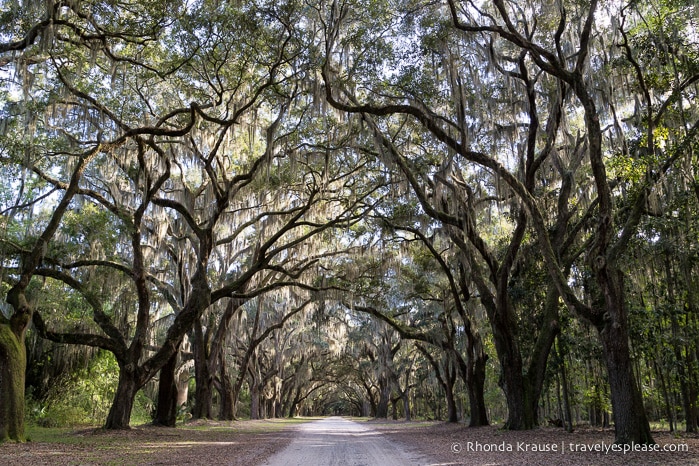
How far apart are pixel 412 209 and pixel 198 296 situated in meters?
6.60

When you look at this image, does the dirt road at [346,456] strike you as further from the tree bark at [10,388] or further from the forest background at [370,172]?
the tree bark at [10,388]

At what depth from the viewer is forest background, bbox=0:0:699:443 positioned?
9156 millimetres

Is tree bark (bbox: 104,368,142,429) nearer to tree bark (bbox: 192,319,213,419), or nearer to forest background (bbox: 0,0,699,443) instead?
forest background (bbox: 0,0,699,443)

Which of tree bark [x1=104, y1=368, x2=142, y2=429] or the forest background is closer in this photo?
the forest background

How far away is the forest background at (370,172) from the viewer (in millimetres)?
9156

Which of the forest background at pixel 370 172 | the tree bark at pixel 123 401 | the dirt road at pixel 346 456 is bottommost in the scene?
the dirt road at pixel 346 456

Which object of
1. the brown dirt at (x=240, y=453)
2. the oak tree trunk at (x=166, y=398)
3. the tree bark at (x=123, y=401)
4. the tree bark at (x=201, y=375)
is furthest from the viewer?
the tree bark at (x=201, y=375)

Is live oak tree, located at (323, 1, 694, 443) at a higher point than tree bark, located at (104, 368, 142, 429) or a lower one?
higher

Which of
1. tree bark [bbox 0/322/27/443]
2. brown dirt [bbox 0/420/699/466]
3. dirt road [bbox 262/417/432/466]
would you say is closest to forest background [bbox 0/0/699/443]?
tree bark [bbox 0/322/27/443]

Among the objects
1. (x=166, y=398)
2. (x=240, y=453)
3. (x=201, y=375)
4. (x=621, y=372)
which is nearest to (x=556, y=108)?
(x=621, y=372)

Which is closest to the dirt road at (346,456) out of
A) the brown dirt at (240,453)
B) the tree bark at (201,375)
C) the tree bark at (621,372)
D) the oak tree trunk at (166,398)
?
the brown dirt at (240,453)

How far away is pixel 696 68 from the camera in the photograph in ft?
28.3

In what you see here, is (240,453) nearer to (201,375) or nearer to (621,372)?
(621,372)

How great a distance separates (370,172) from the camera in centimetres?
1585
